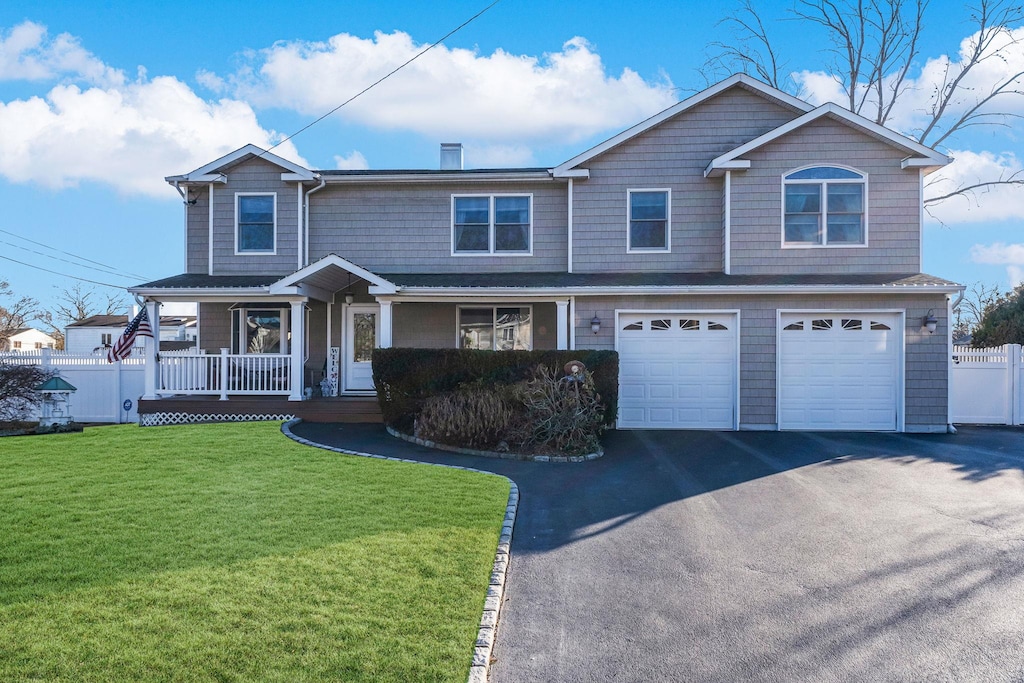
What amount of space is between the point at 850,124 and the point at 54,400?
18331 millimetres

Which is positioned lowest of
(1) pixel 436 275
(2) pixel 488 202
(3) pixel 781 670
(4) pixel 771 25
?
(3) pixel 781 670

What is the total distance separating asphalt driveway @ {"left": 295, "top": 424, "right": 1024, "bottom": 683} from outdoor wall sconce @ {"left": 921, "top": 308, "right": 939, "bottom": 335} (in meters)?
3.74

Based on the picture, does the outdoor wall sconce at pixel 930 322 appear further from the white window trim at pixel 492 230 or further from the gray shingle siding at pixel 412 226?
the white window trim at pixel 492 230

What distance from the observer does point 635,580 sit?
4934mm

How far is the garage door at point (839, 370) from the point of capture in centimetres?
1284

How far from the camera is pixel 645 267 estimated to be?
1434 centimetres

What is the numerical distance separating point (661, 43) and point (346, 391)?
1290 centimetres

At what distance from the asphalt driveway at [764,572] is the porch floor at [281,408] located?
15.6ft

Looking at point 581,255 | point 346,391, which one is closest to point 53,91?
point 346,391

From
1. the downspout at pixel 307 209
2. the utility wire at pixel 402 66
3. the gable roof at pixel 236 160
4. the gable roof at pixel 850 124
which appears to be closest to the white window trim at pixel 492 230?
the utility wire at pixel 402 66

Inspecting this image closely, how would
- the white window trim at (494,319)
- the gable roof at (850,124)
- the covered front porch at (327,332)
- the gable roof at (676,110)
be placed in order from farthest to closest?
1. the white window trim at (494,319)
2. the gable roof at (676,110)
3. the covered front porch at (327,332)
4. the gable roof at (850,124)

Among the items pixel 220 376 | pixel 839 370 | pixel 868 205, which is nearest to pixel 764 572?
pixel 839 370

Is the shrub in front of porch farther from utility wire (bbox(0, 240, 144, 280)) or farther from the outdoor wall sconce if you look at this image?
utility wire (bbox(0, 240, 144, 280))

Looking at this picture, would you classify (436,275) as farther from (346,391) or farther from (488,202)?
(346,391)
